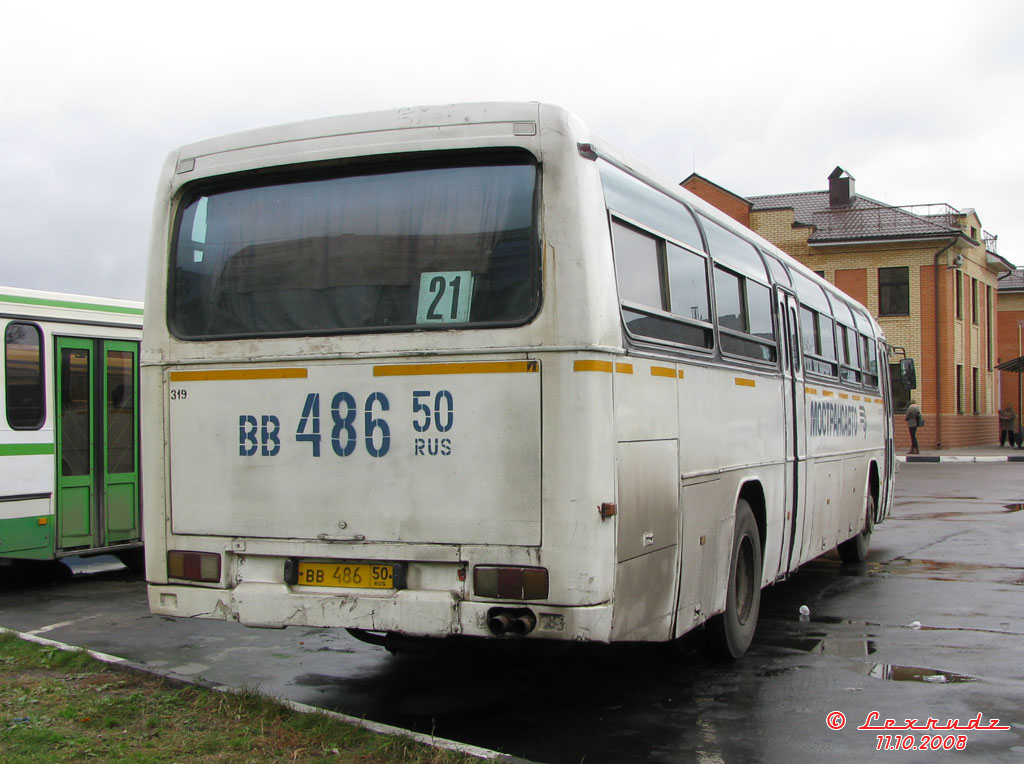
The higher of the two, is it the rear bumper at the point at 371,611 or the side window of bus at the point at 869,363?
the side window of bus at the point at 869,363

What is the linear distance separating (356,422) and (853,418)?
7.84 m

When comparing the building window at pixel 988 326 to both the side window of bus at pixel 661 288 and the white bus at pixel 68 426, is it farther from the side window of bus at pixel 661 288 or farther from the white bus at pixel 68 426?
the side window of bus at pixel 661 288

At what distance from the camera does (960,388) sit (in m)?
43.6

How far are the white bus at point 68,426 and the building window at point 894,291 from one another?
118 feet

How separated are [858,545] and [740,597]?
547 centimetres

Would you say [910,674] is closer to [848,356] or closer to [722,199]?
[848,356]

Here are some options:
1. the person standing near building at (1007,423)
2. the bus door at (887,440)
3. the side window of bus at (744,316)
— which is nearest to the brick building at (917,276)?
the person standing near building at (1007,423)

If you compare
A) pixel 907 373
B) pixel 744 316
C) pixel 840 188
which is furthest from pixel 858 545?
pixel 840 188

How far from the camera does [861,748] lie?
552 centimetres

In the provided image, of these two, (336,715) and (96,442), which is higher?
(96,442)

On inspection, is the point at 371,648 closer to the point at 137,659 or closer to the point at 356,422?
the point at 137,659

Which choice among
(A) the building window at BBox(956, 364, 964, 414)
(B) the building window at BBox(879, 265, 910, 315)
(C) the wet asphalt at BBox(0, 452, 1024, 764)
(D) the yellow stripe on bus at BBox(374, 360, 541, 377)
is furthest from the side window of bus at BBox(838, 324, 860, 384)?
(A) the building window at BBox(956, 364, 964, 414)

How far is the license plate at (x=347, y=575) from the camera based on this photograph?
552 centimetres

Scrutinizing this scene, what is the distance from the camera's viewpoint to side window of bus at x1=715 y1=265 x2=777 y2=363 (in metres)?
7.43
